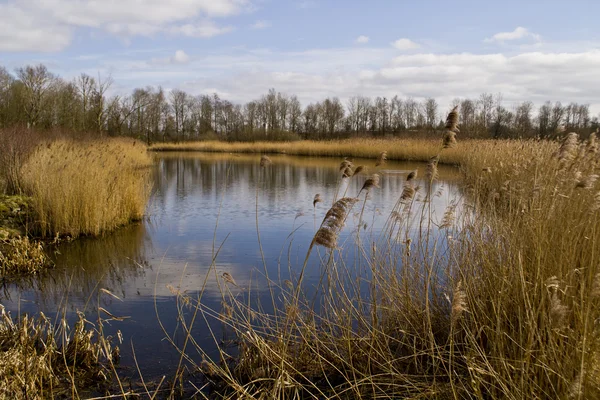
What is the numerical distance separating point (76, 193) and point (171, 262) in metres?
2.15

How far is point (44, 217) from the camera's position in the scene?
7043 millimetres

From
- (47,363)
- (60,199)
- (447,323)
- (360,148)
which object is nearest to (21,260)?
(60,199)

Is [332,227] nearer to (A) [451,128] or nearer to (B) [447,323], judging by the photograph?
(A) [451,128]

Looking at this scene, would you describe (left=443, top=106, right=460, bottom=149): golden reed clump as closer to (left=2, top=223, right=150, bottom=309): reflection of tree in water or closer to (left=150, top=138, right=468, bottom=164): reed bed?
(left=2, top=223, right=150, bottom=309): reflection of tree in water

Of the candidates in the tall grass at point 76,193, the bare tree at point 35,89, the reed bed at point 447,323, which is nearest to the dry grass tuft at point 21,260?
the tall grass at point 76,193

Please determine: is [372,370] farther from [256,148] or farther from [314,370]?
[256,148]

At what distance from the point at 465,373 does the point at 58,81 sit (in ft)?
126

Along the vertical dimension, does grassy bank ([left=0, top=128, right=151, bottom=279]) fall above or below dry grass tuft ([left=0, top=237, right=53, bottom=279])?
above

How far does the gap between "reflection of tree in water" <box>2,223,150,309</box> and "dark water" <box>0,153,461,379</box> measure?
0.01 m

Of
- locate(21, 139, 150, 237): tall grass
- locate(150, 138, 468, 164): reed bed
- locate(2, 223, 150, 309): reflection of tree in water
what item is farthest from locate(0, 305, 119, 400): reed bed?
locate(150, 138, 468, 164): reed bed

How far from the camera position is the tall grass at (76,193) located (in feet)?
23.2

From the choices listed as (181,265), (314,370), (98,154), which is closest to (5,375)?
(314,370)

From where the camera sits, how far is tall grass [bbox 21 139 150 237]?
7.06 meters

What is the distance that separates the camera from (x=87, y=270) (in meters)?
5.88
